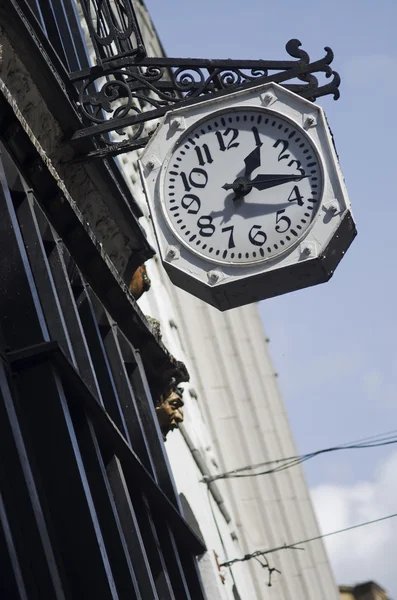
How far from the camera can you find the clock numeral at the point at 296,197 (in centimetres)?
1070

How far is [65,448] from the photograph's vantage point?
9.88 meters

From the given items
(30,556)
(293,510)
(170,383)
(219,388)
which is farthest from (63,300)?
(293,510)

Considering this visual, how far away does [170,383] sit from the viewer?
602 inches

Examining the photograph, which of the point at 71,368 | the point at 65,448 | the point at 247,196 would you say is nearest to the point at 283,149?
the point at 247,196

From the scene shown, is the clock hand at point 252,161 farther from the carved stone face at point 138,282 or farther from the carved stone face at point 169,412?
the carved stone face at point 169,412

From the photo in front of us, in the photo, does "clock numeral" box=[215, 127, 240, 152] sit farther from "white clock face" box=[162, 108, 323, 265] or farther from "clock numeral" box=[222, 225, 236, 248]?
"clock numeral" box=[222, 225, 236, 248]

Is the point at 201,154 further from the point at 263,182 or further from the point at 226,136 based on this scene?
the point at 263,182

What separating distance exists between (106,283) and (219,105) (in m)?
2.67

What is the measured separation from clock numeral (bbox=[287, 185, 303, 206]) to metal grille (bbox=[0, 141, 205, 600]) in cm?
157

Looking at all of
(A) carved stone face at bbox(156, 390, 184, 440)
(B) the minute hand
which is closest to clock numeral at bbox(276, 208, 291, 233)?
(B) the minute hand

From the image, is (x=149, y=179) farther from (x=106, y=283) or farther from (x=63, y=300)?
(x=106, y=283)

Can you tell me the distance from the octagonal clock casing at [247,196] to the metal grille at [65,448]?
0.87m

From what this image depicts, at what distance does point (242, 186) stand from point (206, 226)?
0.33 metres

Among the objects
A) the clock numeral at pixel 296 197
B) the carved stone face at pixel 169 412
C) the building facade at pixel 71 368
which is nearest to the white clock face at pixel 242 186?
the clock numeral at pixel 296 197
